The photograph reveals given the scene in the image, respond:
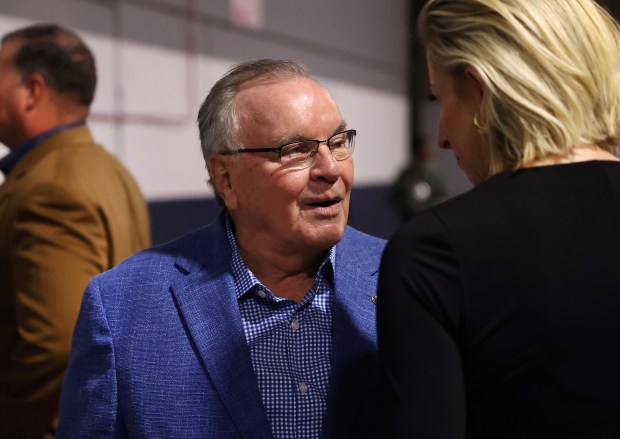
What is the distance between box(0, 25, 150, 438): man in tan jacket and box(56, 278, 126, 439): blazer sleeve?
1.96 feet

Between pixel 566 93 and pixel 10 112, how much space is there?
190cm

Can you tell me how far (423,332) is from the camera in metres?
1.05

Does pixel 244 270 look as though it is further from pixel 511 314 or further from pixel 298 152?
pixel 511 314

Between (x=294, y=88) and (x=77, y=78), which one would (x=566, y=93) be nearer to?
(x=294, y=88)

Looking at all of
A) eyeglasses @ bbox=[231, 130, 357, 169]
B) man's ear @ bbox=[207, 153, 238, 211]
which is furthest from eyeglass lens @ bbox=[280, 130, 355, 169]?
man's ear @ bbox=[207, 153, 238, 211]

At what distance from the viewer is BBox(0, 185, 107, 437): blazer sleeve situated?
211cm

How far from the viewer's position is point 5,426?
2.17m

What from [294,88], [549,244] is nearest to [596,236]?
[549,244]

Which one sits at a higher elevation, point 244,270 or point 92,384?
point 244,270

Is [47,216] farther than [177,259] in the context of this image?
Yes

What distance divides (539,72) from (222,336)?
77 cm

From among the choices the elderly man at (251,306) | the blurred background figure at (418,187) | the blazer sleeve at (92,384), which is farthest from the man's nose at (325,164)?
the blurred background figure at (418,187)

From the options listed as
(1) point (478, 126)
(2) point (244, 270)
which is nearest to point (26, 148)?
(2) point (244, 270)

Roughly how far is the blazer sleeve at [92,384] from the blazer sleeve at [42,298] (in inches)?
23.1
